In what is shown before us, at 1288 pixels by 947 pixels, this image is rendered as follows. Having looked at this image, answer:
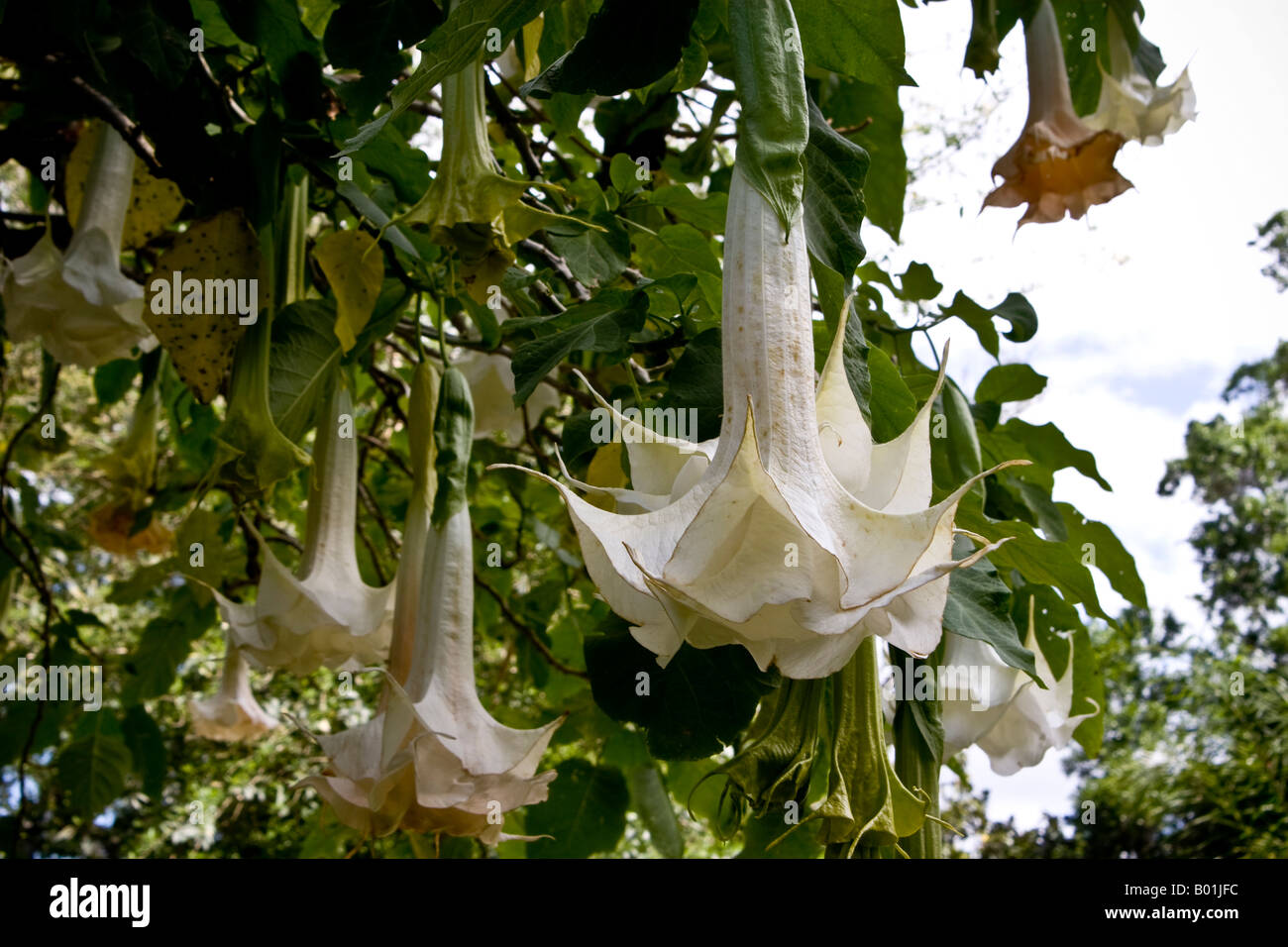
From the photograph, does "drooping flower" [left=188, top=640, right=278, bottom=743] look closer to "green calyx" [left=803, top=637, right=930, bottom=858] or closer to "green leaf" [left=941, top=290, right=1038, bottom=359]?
"green leaf" [left=941, top=290, right=1038, bottom=359]

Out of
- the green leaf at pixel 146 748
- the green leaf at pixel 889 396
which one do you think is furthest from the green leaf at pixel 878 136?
the green leaf at pixel 146 748

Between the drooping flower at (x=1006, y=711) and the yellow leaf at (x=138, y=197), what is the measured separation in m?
1.07

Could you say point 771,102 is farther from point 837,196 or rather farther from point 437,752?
point 437,752

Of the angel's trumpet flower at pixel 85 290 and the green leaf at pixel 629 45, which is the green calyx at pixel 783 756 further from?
the angel's trumpet flower at pixel 85 290

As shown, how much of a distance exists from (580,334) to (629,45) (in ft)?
0.81

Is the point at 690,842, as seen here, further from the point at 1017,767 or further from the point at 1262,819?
the point at 1017,767

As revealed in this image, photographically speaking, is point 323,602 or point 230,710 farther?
point 230,710

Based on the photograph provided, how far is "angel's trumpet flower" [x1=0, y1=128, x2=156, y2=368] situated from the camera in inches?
44.8

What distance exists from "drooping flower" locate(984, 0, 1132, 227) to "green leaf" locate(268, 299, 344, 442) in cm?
76

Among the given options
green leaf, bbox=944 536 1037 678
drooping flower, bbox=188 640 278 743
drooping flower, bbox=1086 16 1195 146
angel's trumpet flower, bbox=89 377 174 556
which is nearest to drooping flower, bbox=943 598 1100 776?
green leaf, bbox=944 536 1037 678

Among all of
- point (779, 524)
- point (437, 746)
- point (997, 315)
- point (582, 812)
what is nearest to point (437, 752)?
point (437, 746)

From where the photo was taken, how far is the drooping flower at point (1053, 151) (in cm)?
110

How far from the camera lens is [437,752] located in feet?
2.40
